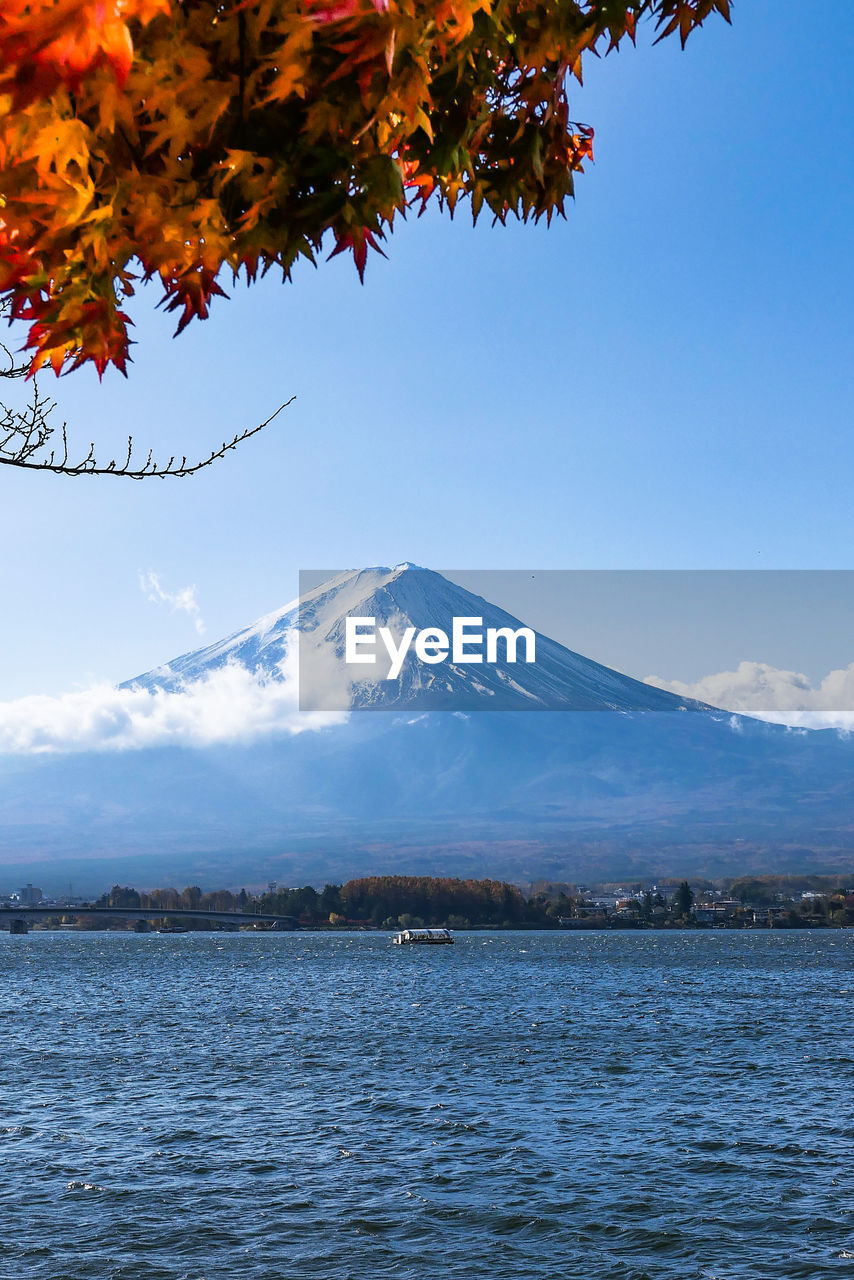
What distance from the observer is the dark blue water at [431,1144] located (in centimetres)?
2008

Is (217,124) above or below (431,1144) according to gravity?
above

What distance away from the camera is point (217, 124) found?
2.43m

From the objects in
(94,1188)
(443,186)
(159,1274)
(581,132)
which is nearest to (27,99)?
(443,186)

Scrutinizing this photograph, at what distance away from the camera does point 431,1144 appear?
29234 millimetres

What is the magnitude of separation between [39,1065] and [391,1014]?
26.9 m

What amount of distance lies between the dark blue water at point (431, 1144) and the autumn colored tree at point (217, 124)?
1995 cm

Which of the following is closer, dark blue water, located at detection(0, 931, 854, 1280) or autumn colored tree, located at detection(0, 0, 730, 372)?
autumn colored tree, located at detection(0, 0, 730, 372)

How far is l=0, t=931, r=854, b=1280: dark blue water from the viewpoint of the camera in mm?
20078

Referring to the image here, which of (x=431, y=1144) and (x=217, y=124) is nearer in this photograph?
(x=217, y=124)

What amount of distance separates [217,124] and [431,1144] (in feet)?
100

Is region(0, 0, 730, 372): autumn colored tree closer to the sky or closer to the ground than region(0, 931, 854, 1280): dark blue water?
closer to the sky

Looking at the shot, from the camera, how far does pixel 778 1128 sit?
31.5m

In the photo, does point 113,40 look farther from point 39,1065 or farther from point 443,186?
point 39,1065

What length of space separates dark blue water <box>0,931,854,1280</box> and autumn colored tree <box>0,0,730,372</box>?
65.5 feet
